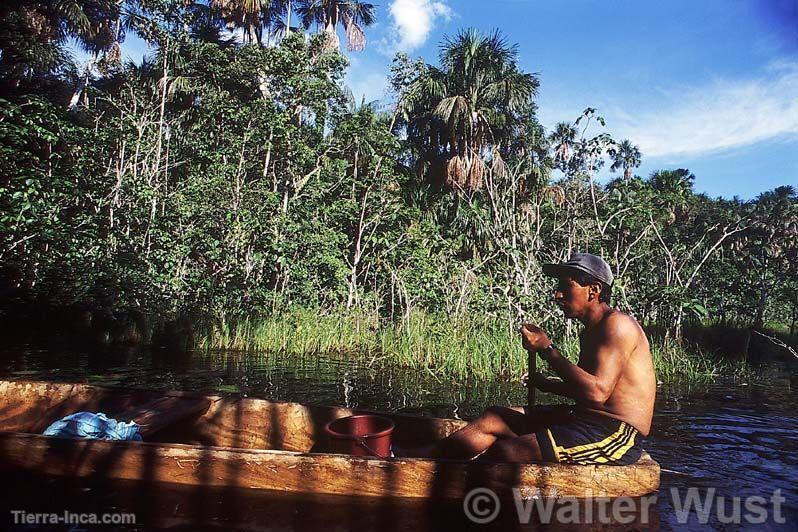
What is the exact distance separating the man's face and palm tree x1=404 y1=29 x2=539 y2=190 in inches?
479

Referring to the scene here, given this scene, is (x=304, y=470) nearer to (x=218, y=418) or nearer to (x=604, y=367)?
(x=218, y=418)

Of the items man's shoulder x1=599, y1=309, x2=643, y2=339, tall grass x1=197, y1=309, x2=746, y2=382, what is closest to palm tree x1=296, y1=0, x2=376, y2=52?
tall grass x1=197, y1=309, x2=746, y2=382

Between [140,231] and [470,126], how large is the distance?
10.0 m

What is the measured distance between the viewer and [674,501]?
11.4 ft

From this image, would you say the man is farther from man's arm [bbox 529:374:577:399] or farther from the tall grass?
the tall grass

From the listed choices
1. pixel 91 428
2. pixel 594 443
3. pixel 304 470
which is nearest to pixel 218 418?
pixel 91 428

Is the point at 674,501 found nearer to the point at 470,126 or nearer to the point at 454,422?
the point at 454,422

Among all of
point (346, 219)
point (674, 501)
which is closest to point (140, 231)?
point (346, 219)

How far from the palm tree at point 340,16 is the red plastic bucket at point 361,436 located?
20.0m

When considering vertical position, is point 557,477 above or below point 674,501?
above

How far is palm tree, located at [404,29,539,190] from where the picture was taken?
15734mm

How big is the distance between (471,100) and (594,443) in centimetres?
1417

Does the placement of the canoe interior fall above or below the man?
below

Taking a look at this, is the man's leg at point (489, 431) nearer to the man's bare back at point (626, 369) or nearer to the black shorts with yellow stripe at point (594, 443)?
the black shorts with yellow stripe at point (594, 443)
